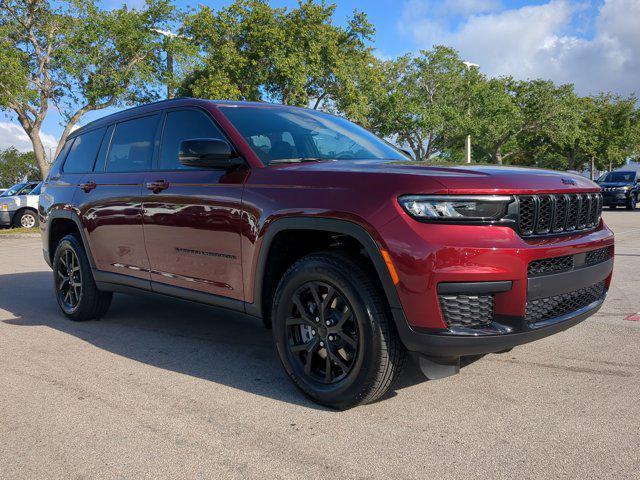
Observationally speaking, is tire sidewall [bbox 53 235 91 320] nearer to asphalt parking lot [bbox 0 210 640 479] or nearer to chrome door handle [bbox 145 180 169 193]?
asphalt parking lot [bbox 0 210 640 479]

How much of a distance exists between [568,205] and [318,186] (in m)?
1.36

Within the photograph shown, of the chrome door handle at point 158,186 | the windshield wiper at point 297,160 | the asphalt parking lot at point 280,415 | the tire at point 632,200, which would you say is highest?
the windshield wiper at point 297,160

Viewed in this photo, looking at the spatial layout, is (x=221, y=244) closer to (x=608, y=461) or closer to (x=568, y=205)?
(x=568, y=205)

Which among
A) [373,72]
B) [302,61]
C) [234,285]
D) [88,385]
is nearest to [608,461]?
[234,285]

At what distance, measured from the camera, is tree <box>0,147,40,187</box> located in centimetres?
8306

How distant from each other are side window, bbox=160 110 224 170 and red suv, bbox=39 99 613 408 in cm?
2

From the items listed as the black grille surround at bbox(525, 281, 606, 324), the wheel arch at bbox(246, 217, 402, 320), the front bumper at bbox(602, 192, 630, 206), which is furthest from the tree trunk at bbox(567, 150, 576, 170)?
the wheel arch at bbox(246, 217, 402, 320)

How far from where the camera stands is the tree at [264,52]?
23.7 meters

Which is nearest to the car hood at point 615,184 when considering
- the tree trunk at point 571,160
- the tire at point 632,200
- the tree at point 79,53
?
the tire at point 632,200

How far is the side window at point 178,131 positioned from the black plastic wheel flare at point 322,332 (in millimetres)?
1422

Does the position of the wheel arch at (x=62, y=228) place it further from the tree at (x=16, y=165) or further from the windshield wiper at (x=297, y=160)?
the tree at (x=16, y=165)

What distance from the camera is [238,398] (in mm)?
3484

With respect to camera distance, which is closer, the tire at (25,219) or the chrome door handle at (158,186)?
the chrome door handle at (158,186)

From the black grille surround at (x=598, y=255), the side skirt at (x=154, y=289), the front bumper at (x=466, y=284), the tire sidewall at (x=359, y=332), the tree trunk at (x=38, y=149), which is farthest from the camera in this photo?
the tree trunk at (x=38, y=149)
